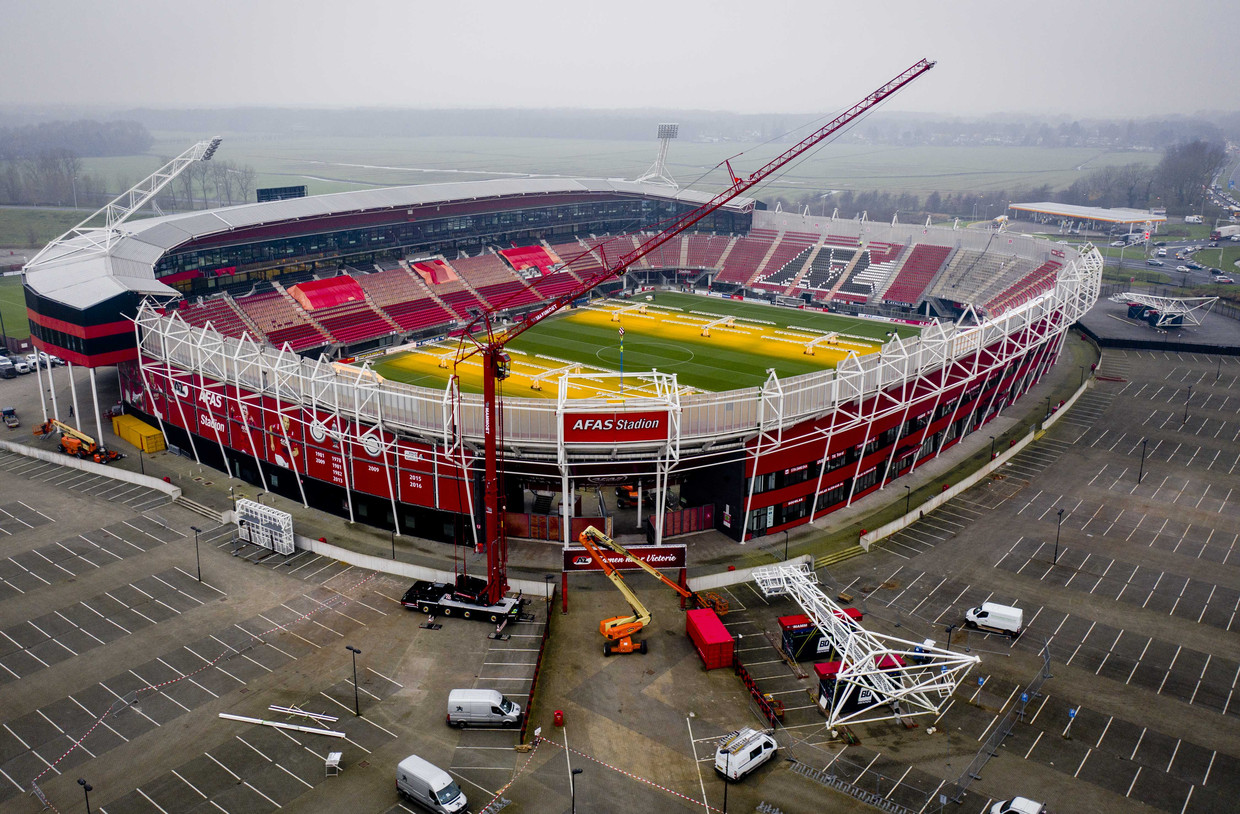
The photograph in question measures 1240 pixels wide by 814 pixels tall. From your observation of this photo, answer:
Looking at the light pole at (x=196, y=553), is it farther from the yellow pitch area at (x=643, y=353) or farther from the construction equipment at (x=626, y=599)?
the yellow pitch area at (x=643, y=353)

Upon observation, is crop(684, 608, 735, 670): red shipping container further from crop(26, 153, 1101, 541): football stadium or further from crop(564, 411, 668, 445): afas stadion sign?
crop(564, 411, 668, 445): afas stadion sign

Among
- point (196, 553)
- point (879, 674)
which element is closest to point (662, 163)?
point (196, 553)

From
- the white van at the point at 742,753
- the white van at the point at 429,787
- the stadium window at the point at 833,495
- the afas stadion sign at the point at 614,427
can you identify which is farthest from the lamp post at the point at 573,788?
the stadium window at the point at 833,495

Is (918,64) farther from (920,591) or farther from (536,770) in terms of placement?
(536,770)

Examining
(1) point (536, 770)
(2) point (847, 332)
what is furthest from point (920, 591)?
(2) point (847, 332)

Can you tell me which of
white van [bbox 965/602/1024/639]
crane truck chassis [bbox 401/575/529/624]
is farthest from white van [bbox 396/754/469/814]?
white van [bbox 965/602/1024/639]

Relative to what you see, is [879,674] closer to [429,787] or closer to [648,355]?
[429,787]
